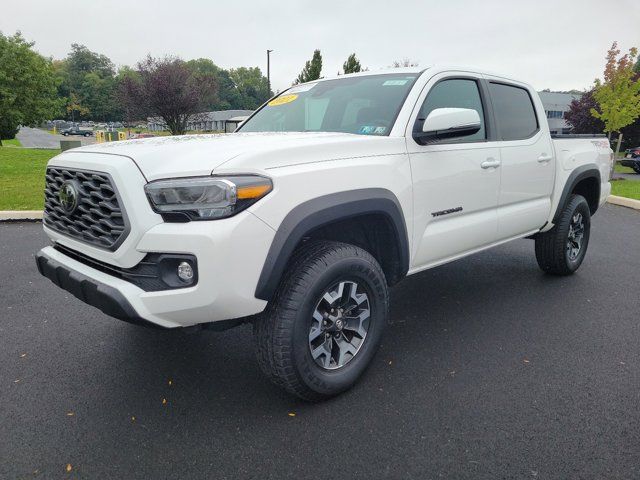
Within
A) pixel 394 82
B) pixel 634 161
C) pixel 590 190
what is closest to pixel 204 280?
pixel 394 82

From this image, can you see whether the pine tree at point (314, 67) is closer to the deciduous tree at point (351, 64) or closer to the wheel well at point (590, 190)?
the deciduous tree at point (351, 64)

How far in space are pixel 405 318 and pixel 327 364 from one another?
4.46 feet

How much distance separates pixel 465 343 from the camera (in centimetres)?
339

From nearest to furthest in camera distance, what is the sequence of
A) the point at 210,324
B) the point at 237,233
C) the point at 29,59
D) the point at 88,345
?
the point at 237,233, the point at 210,324, the point at 88,345, the point at 29,59

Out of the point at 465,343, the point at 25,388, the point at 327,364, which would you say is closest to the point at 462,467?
the point at 327,364

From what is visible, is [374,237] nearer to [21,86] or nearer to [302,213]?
[302,213]

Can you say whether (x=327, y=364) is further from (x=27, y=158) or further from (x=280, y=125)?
(x=27, y=158)

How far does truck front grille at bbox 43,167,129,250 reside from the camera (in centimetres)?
224

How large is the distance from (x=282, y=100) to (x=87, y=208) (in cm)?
201

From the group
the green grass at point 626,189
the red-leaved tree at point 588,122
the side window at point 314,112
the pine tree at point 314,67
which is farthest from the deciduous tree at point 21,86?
the side window at point 314,112

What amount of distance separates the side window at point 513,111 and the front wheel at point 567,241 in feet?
3.12

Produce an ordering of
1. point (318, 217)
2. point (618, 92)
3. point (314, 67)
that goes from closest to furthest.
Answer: point (318, 217), point (618, 92), point (314, 67)

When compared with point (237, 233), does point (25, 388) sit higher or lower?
lower

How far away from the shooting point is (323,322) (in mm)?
2617
